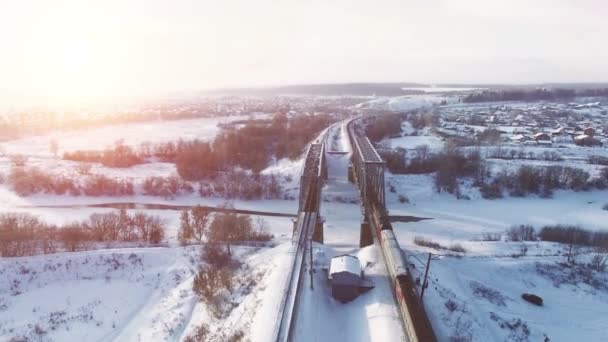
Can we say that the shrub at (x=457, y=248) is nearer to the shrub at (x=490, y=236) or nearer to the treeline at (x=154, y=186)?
the shrub at (x=490, y=236)

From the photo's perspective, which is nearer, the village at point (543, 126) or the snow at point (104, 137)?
the village at point (543, 126)

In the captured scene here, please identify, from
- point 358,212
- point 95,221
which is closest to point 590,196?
point 358,212

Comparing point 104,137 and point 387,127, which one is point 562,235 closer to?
point 387,127

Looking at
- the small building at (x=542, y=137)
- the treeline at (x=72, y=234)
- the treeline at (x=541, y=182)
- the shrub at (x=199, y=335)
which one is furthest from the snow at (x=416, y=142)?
the shrub at (x=199, y=335)

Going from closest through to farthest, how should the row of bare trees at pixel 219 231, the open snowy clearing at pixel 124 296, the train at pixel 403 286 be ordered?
the train at pixel 403 286 → the open snowy clearing at pixel 124 296 → the row of bare trees at pixel 219 231

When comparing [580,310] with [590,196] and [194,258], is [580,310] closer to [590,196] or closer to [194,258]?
[194,258]

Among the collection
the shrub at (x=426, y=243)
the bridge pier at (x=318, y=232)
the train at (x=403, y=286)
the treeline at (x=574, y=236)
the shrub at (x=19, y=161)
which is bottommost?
the treeline at (x=574, y=236)

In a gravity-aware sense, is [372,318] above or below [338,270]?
below
